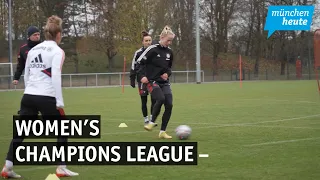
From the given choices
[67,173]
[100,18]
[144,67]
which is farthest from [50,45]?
[100,18]

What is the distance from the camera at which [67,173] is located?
7398mm

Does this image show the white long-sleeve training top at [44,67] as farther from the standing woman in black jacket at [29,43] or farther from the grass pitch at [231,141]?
the standing woman in black jacket at [29,43]

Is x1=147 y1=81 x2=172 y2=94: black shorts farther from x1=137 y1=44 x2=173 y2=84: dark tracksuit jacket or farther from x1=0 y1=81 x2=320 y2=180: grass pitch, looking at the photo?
x1=0 y1=81 x2=320 y2=180: grass pitch

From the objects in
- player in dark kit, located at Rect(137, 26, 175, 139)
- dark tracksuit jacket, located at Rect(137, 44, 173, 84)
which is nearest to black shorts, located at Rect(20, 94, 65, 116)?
player in dark kit, located at Rect(137, 26, 175, 139)

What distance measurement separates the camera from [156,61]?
37.6 ft

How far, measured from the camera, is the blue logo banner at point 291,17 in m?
48.7

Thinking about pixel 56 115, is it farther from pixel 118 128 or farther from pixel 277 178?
pixel 118 128

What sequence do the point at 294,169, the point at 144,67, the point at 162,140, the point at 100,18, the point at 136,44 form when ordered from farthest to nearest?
the point at 100,18 < the point at 136,44 < the point at 144,67 < the point at 162,140 < the point at 294,169

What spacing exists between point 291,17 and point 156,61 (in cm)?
3852

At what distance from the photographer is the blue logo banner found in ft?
160

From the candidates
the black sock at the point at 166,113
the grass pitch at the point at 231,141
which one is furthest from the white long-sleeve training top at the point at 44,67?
the black sock at the point at 166,113

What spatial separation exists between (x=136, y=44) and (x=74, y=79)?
24.7ft

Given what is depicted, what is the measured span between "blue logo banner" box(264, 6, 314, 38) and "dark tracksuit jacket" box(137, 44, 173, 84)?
38084mm

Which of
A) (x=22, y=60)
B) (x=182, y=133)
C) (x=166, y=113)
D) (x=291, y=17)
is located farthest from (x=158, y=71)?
(x=291, y=17)
